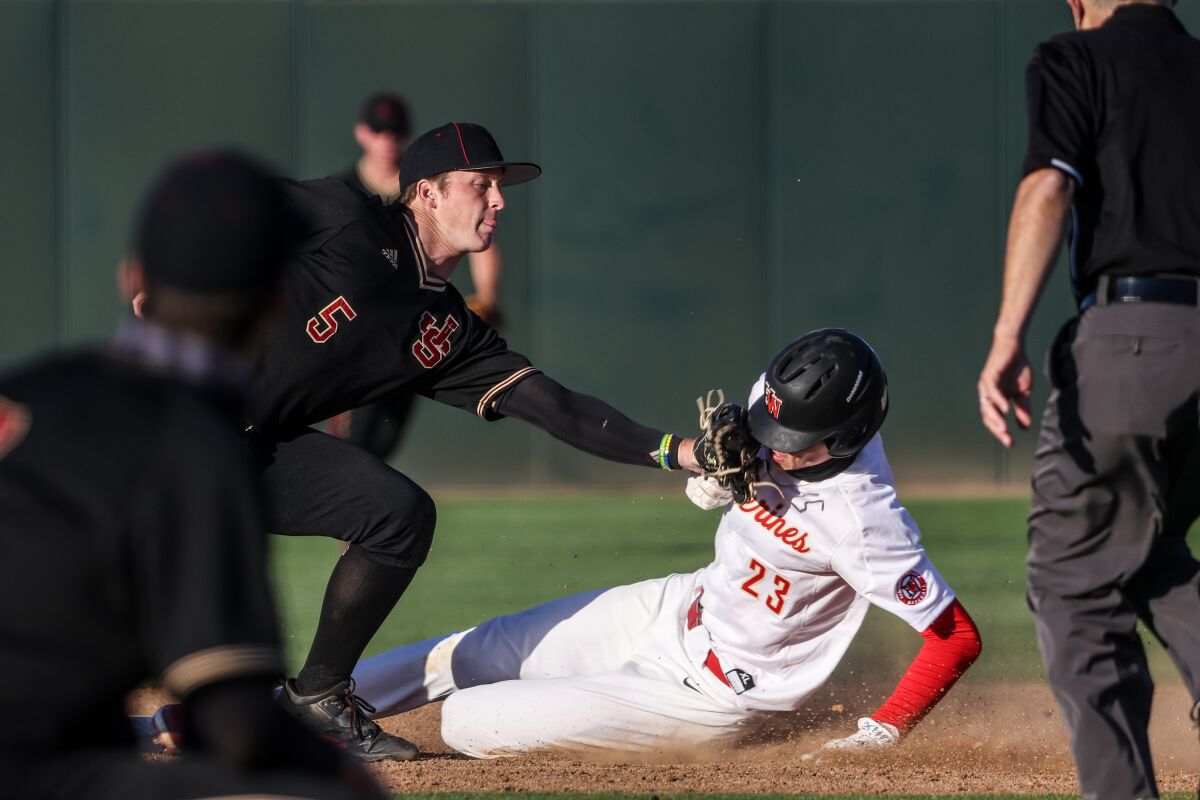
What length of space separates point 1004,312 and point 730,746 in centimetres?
213

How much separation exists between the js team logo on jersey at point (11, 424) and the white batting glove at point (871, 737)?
3177 mm

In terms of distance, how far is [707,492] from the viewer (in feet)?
14.9

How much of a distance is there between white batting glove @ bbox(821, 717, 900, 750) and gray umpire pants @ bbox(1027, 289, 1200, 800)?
1223 mm

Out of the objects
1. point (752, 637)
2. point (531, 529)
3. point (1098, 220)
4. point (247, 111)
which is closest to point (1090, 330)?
point (1098, 220)

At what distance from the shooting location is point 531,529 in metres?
10.4

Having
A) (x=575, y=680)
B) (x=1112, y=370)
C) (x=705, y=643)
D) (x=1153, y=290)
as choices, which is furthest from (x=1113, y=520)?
(x=575, y=680)

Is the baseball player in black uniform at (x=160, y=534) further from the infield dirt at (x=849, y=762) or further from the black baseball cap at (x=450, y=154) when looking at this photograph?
the black baseball cap at (x=450, y=154)

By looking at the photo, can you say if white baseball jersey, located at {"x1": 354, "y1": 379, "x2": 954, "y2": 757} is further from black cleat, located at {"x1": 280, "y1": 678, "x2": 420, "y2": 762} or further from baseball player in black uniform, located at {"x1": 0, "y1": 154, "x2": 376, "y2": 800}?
baseball player in black uniform, located at {"x1": 0, "y1": 154, "x2": 376, "y2": 800}

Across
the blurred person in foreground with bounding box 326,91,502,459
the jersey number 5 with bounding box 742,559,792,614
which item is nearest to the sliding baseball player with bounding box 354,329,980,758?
the jersey number 5 with bounding box 742,559,792,614

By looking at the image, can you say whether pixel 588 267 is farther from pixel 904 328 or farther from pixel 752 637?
pixel 752 637

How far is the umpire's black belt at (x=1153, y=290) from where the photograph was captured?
3.19 metres

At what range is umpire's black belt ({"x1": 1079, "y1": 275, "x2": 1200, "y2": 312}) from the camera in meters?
3.19

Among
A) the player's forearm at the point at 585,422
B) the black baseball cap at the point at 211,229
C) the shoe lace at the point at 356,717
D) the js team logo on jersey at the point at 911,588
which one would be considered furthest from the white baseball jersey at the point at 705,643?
the black baseball cap at the point at 211,229

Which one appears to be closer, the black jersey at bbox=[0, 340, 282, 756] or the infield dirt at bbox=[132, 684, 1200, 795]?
the black jersey at bbox=[0, 340, 282, 756]
